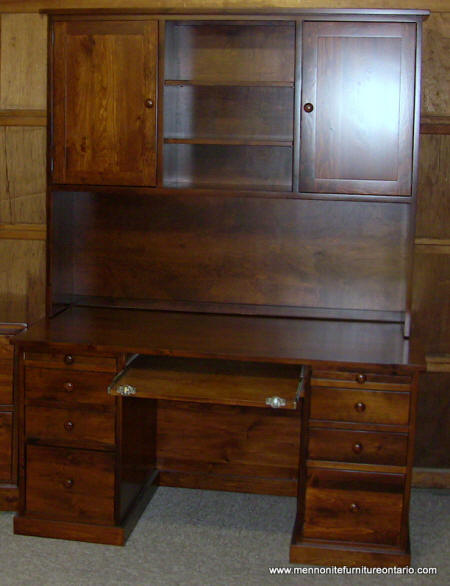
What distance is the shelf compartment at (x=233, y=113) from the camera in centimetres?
305

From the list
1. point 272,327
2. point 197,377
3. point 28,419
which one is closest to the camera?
point 197,377

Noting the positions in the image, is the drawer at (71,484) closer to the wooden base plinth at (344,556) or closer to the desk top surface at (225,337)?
the desk top surface at (225,337)

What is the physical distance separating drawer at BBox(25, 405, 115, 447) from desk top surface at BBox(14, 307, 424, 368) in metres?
0.23

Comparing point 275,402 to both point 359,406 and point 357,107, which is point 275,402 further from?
point 357,107

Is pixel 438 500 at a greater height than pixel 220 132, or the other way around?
pixel 220 132

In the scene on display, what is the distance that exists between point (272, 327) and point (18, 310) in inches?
42.6

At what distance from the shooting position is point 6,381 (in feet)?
9.55

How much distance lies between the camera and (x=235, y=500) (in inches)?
124

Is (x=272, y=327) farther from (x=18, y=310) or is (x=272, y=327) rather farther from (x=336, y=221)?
(x=18, y=310)

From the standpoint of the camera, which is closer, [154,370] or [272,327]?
[154,370]

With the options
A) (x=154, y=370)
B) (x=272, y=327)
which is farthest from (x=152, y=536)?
(x=272, y=327)

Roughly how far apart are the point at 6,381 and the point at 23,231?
2.30ft

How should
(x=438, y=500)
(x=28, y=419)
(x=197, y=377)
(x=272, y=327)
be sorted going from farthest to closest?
(x=438, y=500), (x=272, y=327), (x=28, y=419), (x=197, y=377)

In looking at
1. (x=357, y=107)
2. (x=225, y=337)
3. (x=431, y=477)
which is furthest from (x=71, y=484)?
(x=357, y=107)
